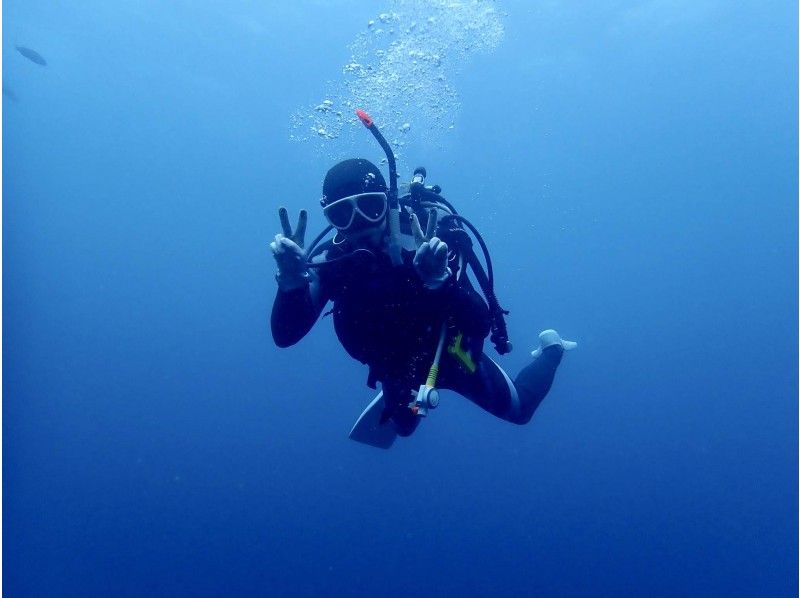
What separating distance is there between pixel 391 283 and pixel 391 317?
0.29 metres

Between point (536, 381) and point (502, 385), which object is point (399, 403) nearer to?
point (502, 385)

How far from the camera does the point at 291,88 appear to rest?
2614 cm

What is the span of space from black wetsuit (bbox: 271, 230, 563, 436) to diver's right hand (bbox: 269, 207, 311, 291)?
0.10 metres

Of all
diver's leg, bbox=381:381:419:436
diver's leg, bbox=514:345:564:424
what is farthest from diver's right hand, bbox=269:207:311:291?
diver's leg, bbox=514:345:564:424

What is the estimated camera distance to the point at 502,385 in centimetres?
552

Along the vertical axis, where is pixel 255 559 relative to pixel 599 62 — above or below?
below

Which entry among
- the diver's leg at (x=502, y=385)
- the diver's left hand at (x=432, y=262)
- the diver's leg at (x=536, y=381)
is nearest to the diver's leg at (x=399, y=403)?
the diver's leg at (x=502, y=385)

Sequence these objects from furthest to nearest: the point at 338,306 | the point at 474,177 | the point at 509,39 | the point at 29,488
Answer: the point at 474,177
the point at 29,488
the point at 509,39
the point at 338,306

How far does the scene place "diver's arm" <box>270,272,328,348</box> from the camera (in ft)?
13.1

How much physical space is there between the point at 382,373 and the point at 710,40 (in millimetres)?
23183

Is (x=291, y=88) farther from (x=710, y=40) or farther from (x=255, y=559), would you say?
(x=255, y=559)

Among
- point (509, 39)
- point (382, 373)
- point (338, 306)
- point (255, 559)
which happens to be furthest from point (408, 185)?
point (509, 39)

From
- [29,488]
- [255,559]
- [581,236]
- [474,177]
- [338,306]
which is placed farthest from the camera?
[581,236]

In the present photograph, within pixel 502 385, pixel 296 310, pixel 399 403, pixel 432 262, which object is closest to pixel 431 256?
pixel 432 262
